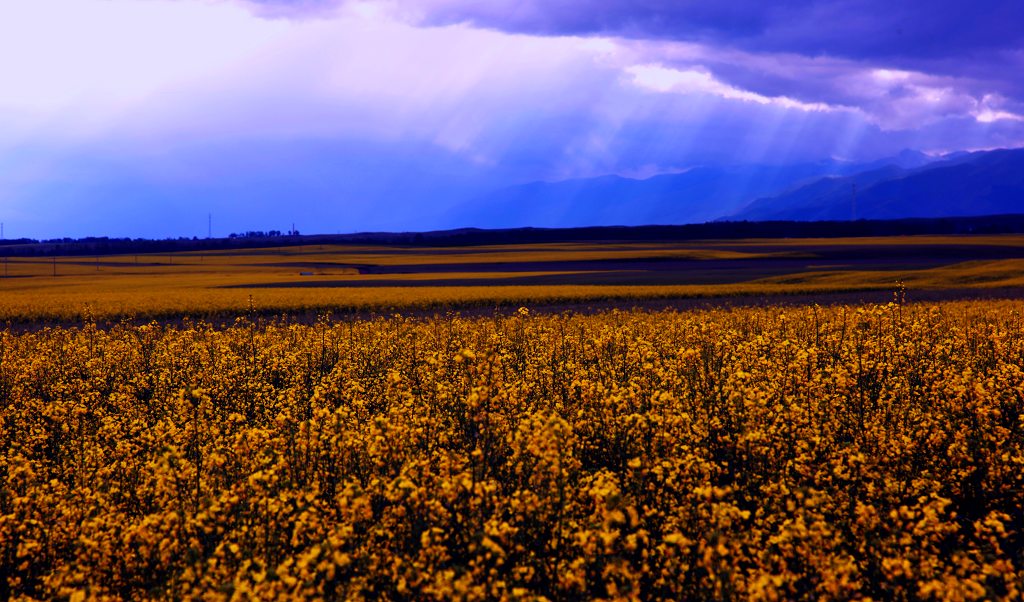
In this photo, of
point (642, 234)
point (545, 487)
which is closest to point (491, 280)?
point (545, 487)

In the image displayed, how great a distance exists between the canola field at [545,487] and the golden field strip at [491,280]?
637 cm

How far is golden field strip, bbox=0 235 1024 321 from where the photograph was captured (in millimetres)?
41469

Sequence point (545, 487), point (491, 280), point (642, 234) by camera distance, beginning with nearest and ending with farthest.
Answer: point (545, 487) → point (491, 280) → point (642, 234)

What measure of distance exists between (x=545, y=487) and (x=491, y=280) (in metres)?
57.7

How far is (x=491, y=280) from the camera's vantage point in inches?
2574

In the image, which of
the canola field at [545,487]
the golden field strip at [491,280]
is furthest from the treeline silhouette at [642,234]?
the canola field at [545,487]

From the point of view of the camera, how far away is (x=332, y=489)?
8773 millimetres

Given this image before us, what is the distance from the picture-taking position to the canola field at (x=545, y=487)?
610 cm

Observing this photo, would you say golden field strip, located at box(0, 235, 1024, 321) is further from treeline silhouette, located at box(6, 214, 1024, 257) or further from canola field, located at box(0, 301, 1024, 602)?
treeline silhouette, located at box(6, 214, 1024, 257)

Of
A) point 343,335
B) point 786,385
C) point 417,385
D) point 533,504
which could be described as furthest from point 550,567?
point 343,335

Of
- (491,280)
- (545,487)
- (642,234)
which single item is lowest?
(545,487)

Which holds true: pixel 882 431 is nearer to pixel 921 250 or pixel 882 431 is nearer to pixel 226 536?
pixel 226 536

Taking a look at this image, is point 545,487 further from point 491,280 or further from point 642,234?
point 642,234

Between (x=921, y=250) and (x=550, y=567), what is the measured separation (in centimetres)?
10708
